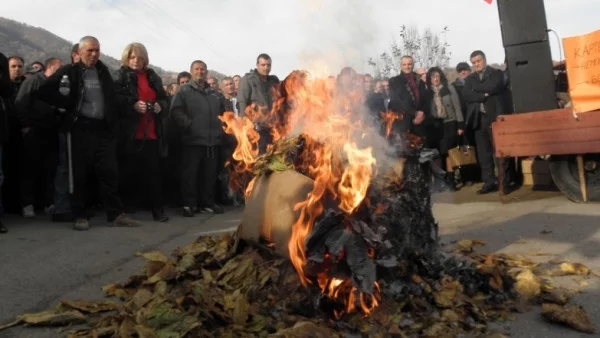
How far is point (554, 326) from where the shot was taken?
3.95 m

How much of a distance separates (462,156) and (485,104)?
1158mm

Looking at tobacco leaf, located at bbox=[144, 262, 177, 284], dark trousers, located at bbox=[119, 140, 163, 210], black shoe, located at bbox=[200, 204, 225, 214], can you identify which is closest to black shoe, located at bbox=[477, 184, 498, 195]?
black shoe, located at bbox=[200, 204, 225, 214]

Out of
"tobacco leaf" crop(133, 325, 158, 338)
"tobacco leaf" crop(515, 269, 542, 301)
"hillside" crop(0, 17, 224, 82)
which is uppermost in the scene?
"hillside" crop(0, 17, 224, 82)

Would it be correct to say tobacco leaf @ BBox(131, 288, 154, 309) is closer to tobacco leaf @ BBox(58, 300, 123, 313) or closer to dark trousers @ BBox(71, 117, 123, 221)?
tobacco leaf @ BBox(58, 300, 123, 313)

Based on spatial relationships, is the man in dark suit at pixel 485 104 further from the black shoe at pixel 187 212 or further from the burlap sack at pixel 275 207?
the burlap sack at pixel 275 207

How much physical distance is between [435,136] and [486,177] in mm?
1455

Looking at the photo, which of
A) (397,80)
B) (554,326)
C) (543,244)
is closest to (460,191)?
(397,80)

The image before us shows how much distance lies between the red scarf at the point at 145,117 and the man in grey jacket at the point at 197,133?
769 millimetres

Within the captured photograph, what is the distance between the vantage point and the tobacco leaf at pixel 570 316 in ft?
12.5

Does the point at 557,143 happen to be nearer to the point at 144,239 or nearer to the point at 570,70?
the point at 570,70

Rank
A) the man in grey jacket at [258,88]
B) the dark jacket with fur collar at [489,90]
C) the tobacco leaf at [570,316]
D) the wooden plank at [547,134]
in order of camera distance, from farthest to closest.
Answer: the dark jacket with fur collar at [489,90] → the man in grey jacket at [258,88] → the wooden plank at [547,134] → the tobacco leaf at [570,316]

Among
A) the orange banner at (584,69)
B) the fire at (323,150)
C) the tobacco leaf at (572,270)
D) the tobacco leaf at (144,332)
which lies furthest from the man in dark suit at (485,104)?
the tobacco leaf at (144,332)

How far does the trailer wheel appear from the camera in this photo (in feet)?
28.2

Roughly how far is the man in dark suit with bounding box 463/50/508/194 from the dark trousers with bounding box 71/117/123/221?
20.9ft
